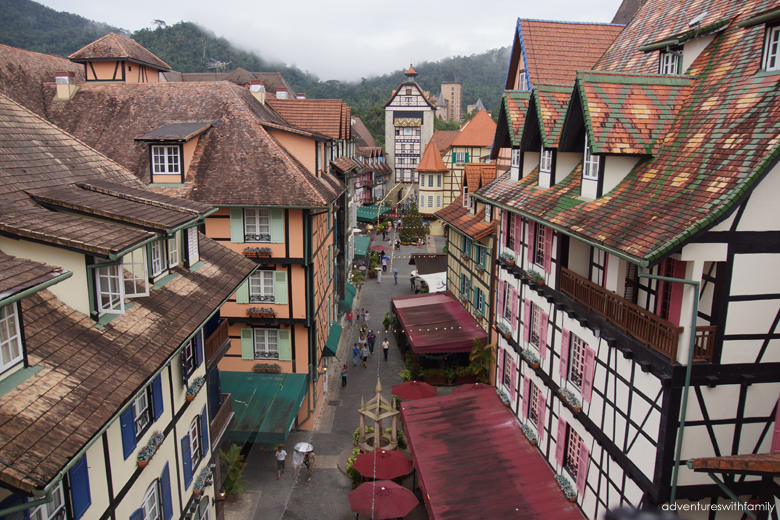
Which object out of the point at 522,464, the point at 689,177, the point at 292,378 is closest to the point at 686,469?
the point at 689,177

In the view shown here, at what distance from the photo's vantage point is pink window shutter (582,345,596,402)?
12.9 metres

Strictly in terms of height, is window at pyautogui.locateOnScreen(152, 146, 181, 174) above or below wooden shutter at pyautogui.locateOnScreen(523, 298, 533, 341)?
above

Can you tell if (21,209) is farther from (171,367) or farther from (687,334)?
(687,334)

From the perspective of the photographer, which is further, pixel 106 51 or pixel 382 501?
pixel 106 51

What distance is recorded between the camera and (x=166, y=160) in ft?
74.7

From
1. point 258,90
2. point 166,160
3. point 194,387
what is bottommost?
point 194,387

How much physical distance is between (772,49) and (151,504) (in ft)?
50.2

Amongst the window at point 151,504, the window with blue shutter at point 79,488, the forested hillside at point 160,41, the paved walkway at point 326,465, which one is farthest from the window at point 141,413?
the forested hillside at point 160,41

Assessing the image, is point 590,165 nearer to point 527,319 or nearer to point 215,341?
point 527,319

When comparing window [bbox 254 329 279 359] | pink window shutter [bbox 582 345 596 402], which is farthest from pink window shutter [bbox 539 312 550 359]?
window [bbox 254 329 279 359]

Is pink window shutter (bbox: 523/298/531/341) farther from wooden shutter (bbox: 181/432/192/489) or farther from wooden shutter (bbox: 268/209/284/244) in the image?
wooden shutter (bbox: 181/432/192/489)

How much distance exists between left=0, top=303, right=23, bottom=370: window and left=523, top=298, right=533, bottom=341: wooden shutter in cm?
1385

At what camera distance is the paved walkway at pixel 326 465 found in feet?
62.2

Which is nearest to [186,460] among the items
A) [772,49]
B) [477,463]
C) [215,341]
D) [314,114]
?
[215,341]
